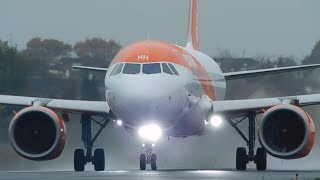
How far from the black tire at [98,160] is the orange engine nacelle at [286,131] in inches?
236

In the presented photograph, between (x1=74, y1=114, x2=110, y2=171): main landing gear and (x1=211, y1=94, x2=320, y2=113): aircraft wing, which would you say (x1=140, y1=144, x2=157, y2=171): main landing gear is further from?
(x1=211, y1=94, x2=320, y2=113): aircraft wing

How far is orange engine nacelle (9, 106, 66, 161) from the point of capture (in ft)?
133

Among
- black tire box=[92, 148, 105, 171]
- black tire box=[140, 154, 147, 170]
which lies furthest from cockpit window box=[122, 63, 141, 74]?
black tire box=[140, 154, 147, 170]

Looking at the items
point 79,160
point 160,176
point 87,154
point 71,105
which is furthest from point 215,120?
point 160,176

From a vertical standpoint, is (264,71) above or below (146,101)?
above

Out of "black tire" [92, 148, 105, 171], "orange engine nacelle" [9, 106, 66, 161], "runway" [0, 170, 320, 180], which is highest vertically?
"orange engine nacelle" [9, 106, 66, 161]

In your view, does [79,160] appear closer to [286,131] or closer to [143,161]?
[143,161]

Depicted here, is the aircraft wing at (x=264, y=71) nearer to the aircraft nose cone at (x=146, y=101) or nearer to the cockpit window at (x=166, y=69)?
the cockpit window at (x=166, y=69)

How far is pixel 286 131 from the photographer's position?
3994 centimetres

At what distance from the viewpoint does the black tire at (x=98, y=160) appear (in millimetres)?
43062

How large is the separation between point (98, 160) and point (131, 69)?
487 centimetres

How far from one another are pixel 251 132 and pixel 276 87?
8236mm

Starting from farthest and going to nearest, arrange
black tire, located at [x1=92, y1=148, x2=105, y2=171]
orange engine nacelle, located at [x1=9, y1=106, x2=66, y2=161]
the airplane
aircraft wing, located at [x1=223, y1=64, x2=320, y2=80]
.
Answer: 1. aircraft wing, located at [x1=223, y1=64, x2=320, y2=80]
2. black tire, located at [x1=92, y1=148, x2=105, y2=171]
3. orange engine nacelle, located at [x1=9, y1=106, x2=66, y2=161]
4. the airplane

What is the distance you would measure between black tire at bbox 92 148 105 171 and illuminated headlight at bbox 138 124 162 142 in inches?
103
